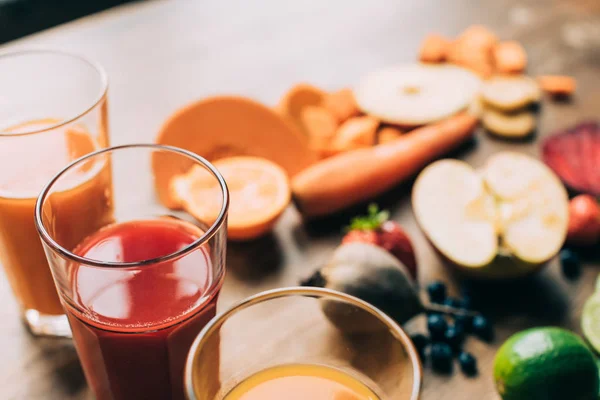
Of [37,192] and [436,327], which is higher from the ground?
[37,192]

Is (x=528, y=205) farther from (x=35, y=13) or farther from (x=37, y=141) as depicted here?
(x=35, y=13)

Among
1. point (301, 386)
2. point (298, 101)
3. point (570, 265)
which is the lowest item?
point (570, 265)

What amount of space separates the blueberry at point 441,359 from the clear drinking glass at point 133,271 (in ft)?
1.01

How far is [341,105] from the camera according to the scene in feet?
3.87

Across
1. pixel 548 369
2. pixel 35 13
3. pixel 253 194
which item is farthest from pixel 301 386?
pixel 35 13

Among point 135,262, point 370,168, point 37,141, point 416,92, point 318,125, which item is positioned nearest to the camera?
point 135,262

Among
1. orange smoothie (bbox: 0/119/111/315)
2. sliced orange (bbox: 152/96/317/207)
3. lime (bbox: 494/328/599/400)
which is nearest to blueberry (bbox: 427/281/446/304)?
lime (bbox: 494/328/599/400)

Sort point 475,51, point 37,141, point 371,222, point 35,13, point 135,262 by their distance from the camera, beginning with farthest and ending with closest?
point 35,13
point 475,51
point 371,222
point 37,141
point 135,262

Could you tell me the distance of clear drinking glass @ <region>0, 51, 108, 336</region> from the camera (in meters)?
0.71

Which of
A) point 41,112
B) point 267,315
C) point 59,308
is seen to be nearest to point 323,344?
point 267,315

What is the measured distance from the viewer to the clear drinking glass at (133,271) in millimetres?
582

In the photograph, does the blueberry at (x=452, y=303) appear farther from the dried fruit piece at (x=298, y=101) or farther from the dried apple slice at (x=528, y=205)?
the dried fruit piece at (x=298, y=101)

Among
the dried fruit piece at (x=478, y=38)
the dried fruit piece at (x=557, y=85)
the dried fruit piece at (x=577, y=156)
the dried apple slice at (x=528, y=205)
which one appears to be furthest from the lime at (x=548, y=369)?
the dried fruit piece at (x=478, y=38)

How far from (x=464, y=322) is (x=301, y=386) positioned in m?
0.38
